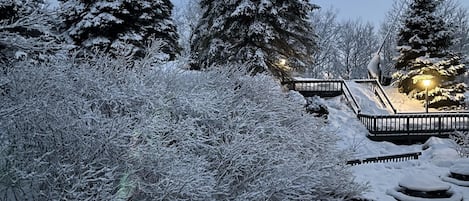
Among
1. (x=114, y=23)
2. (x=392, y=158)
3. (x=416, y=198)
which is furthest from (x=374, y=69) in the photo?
(x=416, y=198)

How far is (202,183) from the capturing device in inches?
176

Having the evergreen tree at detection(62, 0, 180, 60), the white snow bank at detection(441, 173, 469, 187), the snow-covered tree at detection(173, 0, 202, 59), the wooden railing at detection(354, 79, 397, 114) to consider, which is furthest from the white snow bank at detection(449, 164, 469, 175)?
the snow-covered tree at detection(173, 0, 202, 59)

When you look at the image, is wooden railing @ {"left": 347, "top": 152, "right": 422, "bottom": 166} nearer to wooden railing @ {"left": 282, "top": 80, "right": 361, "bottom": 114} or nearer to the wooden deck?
the wooden deck

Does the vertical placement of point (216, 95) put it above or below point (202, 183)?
above

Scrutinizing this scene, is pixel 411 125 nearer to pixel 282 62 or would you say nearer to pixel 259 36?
pixel 282 62

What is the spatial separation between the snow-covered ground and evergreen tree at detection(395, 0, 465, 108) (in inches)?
39.5

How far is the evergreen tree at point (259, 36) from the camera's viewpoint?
1527 centimetres

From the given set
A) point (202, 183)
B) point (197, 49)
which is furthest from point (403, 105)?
point (202, 183)

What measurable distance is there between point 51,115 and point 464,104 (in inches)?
844

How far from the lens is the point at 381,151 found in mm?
14227

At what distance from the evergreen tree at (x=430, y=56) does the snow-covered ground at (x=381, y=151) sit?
3.29 ft

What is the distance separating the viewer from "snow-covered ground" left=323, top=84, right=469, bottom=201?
29.5 ft

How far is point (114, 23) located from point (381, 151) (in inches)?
381

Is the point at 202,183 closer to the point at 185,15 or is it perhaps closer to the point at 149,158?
the point at 149,158
